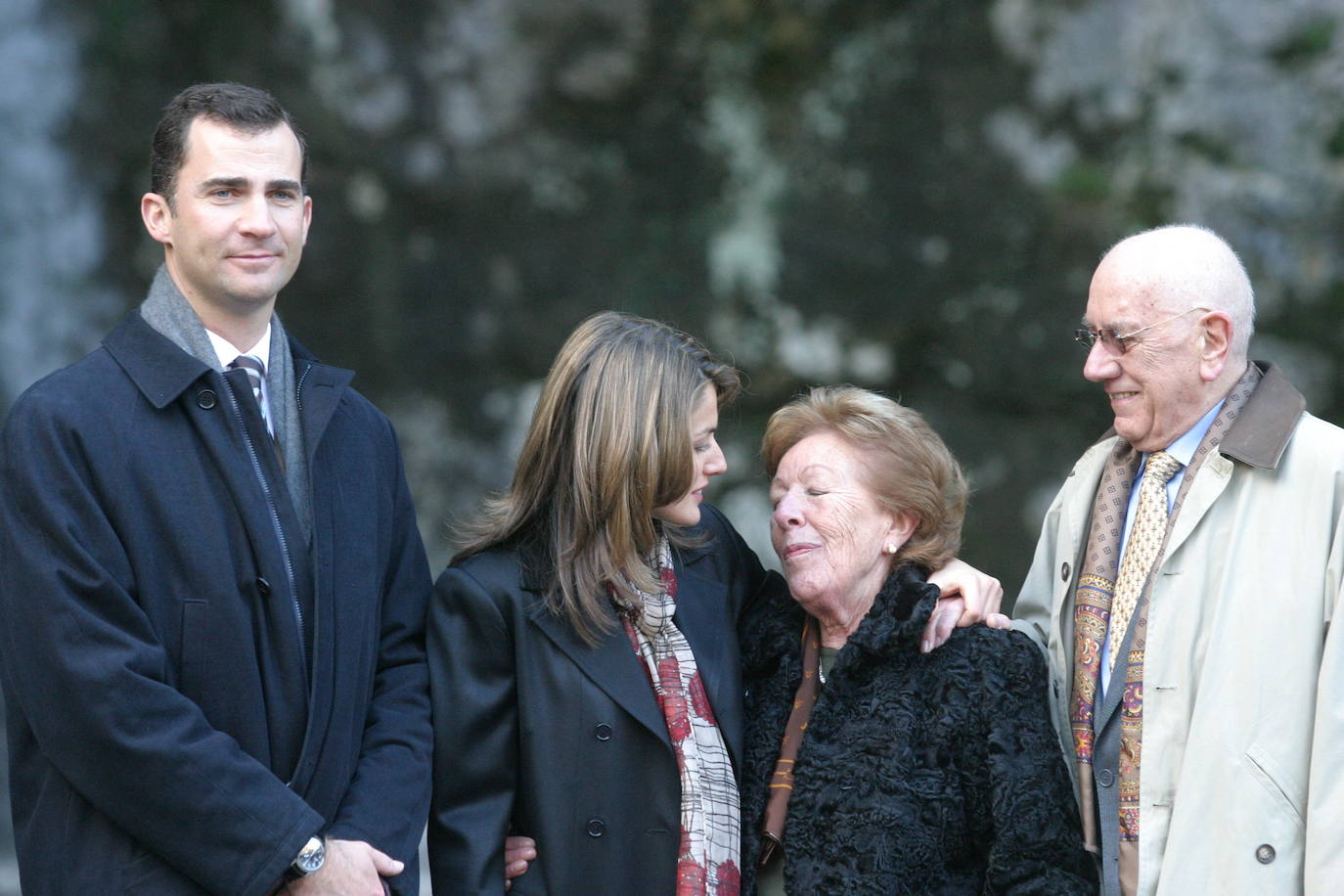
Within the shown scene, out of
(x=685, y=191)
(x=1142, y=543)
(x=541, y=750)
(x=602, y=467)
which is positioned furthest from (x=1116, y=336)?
(x=685, y=191)

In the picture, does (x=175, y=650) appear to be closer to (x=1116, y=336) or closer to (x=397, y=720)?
(x=397, y=720)

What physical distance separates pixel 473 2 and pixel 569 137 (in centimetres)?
61

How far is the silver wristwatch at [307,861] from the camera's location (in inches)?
76.7

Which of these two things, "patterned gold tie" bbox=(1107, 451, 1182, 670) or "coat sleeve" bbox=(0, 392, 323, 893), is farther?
"patterned gold tie" bbox=(1107, 451, 1182, 670)

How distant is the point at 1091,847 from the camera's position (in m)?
2.35

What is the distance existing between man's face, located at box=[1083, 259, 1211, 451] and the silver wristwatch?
140 cm

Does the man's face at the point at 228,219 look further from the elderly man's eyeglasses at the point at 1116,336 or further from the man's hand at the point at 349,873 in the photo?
the elderly man's eyeglasses at the point at 1116,336

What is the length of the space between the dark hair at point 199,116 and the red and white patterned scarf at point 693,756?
0.95 metres

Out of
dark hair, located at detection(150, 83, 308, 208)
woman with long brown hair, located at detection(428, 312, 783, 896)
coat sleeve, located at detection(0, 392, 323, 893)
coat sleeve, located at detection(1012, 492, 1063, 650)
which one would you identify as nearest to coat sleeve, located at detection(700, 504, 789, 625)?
woman with long brown hair, located at detection(428, 312, 783, 896)

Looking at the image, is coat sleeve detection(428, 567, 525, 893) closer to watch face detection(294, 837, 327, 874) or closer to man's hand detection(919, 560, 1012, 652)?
watch face detection(294, 837, 327, 874)

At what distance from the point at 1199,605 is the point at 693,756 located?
0.83 meters

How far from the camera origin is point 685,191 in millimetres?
5348

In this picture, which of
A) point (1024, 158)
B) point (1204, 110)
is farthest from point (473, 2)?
point (1204, 110)

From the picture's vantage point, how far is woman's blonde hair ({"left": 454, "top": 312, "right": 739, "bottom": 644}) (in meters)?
2.29
